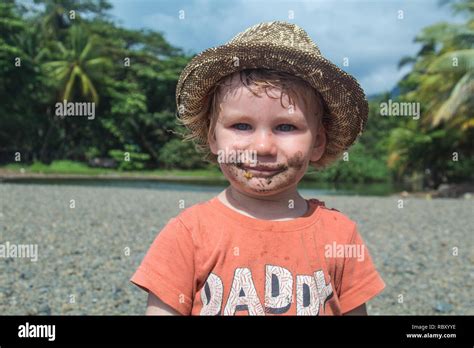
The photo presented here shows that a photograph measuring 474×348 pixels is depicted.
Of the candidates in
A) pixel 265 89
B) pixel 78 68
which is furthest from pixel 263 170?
pixel 78 68

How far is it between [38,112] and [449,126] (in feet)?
79.6

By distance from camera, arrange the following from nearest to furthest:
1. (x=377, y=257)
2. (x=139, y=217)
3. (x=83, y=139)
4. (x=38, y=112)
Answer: (x=377, y=257) → (x=139, y=217) → (x=38, y=112) → (x=83, y=139)

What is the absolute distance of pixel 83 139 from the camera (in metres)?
40.0

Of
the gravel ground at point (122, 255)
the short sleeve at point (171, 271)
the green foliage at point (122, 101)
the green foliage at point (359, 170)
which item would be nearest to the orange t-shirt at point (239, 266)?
the short sleeve at point (171, 271)

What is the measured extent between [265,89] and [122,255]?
255 inches

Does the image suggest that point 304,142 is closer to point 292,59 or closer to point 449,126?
point 292,59

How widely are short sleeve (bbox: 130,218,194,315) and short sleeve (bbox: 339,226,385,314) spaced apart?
466 mm

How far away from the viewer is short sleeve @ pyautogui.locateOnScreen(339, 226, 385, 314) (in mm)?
1752

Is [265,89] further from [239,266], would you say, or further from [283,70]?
[239,266]

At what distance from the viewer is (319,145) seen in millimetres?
1852

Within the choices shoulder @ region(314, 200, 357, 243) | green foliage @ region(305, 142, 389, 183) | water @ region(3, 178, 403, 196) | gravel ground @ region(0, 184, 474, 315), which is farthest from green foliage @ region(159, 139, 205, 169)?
shoulder @ region(314, 200, 357, 243)

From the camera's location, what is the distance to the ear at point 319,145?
1837mm
